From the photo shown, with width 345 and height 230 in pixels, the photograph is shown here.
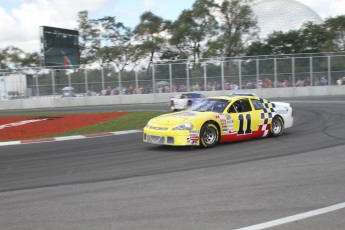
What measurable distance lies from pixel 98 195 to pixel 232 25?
56.8 meters

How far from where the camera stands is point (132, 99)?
37.9 metres

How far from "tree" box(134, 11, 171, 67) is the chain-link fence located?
74.4 ft

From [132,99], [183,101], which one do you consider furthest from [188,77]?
[183,101]

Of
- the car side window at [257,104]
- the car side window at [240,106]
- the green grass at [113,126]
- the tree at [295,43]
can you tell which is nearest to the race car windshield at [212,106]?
the car side window at [240,106]

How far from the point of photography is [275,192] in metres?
6.07

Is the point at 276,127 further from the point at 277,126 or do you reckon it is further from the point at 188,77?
the point at 188,77

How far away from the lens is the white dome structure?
Answer: 8012 centimetres

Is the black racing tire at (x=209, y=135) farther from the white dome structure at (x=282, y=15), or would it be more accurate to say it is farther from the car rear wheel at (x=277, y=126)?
the white dome structure at (x=282, y=15)

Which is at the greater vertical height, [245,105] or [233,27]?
[233,27]

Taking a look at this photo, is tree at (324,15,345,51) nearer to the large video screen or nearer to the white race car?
the large video screen

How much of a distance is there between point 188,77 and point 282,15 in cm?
5148

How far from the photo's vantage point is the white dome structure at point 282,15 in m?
80.1

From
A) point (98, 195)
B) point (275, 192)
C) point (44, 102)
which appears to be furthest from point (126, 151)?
point (44, 102)

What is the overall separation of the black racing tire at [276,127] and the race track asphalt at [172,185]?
0.81 m
